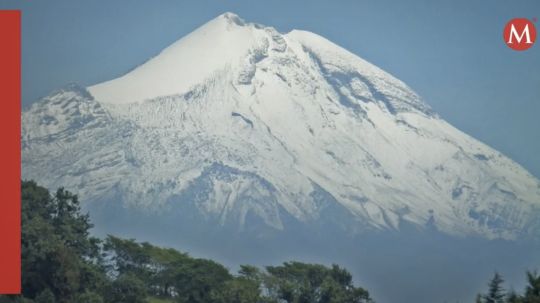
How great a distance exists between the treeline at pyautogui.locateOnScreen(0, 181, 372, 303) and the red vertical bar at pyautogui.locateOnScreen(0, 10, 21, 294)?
14460mm

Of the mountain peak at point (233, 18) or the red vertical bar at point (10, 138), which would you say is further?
the mountain peak at point (233, 18)

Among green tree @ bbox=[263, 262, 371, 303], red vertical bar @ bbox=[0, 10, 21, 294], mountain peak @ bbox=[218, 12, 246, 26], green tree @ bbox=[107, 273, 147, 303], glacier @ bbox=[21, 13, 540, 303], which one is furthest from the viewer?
mountain peak @ bbox=[218, 12, 246, 26]

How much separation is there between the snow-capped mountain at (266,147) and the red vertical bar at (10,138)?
371 ft

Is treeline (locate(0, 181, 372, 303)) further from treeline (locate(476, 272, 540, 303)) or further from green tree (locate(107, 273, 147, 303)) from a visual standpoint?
treeline (locate(476, 272, 540, 303))

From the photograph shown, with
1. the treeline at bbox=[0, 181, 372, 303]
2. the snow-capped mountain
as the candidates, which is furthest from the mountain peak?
the treeline at bbox=[0, 181, 372, 303]

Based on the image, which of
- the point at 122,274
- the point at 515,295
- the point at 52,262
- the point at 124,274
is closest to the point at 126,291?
the point at 124,274

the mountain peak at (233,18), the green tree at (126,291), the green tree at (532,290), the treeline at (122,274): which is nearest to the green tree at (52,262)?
the treeline at (122,274)

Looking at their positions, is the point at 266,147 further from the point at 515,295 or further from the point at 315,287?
the point at 515,295

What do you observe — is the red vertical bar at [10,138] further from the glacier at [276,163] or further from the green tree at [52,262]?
the glacier at [276,163]

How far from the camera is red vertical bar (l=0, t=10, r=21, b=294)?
33.8 meters

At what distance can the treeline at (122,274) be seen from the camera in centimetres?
5219

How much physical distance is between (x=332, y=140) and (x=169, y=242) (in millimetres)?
50595

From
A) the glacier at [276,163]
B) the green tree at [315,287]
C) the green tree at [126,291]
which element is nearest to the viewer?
the green tree at [126,291]

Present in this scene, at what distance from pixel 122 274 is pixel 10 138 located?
1072 inches
